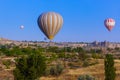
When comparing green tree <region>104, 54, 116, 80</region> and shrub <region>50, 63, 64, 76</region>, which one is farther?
shrub <region>50, 63, 64, 76</region>

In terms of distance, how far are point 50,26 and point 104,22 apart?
721 inches

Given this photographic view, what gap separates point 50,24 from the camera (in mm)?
62594

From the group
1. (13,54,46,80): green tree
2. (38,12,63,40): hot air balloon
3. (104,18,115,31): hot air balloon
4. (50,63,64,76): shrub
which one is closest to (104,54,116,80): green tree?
(13,54,46,80): green tree

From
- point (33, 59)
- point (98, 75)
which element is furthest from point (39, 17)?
point (33, 59)

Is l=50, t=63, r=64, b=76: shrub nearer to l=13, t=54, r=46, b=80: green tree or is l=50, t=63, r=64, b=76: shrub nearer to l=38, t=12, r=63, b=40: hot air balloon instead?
l=38, t=12, r=63, b=40: hot air balloon

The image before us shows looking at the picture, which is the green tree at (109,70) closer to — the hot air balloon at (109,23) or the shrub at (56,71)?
the shrub at (56,71)

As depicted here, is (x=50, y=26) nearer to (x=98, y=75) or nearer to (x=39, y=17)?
A: (x=39, y=17)

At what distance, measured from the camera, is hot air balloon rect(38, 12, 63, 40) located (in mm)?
61188

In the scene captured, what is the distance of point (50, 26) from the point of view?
62281 mm

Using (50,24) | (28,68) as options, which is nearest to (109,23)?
(50,24)

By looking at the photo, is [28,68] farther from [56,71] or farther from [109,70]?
[56,71]

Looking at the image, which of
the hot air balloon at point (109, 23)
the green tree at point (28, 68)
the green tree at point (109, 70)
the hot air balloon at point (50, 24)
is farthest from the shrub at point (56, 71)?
the green tree at point (28, 68)

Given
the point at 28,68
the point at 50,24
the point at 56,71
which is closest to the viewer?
the point at 28,68

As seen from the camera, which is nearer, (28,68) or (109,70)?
(28,68)
